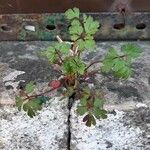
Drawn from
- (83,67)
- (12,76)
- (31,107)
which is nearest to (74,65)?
(83,67)

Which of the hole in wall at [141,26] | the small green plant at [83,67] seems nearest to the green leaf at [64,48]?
the small green plant at [83,67]

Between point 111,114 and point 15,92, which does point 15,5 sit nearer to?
point 15,92

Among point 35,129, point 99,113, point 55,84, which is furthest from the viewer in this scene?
point 55,84

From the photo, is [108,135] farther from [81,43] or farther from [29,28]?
[29,28]

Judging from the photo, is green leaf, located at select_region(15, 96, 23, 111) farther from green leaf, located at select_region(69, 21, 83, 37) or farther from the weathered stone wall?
green leaf, located at select_region(69, 21, 83, 37)

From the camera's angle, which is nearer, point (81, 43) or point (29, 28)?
point (81, 43)

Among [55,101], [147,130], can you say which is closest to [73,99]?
[55,101]
